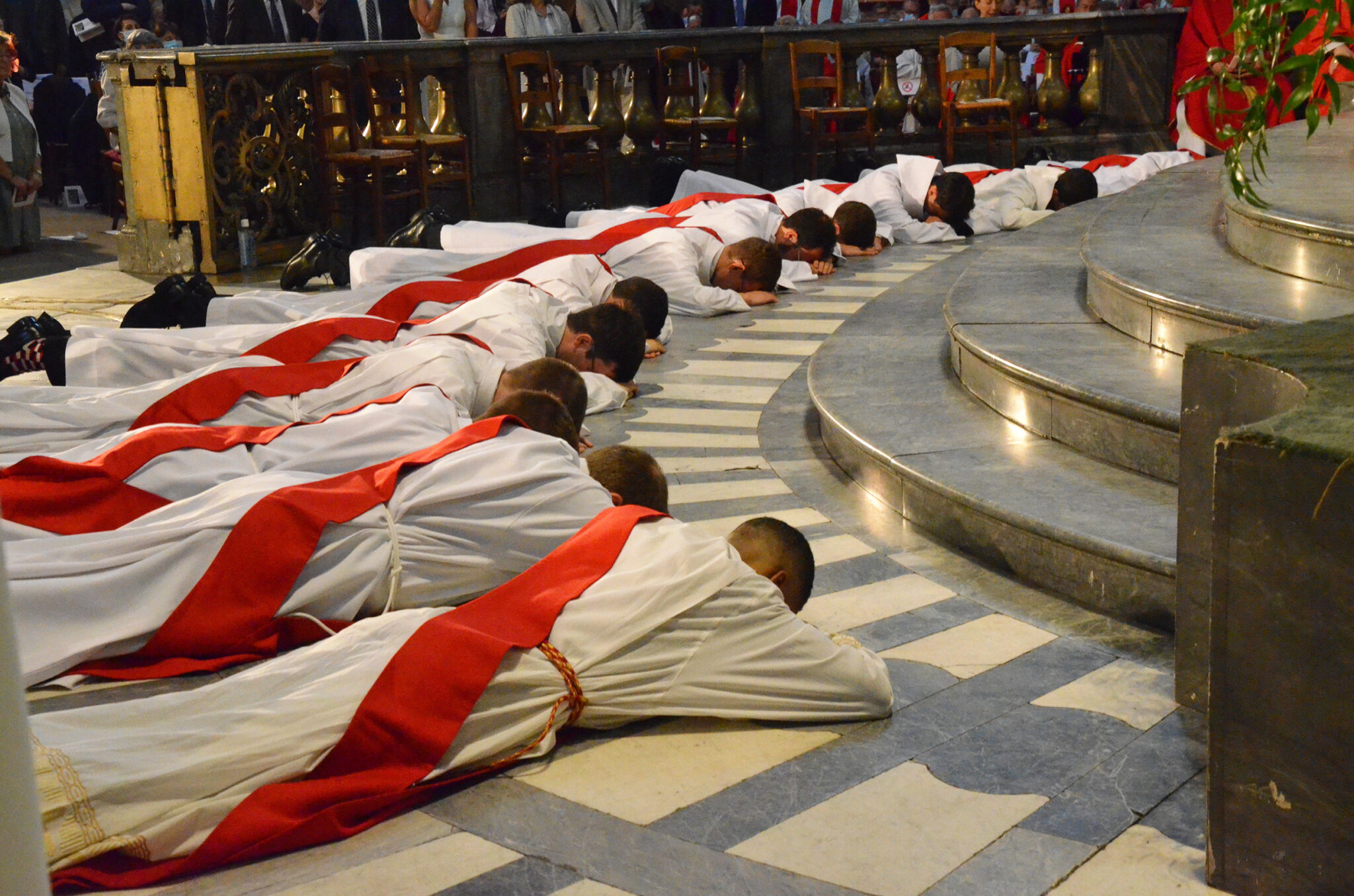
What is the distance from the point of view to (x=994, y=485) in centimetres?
421

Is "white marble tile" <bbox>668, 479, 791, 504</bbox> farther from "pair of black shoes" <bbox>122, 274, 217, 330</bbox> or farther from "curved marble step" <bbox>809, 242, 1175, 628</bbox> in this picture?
"pair of black shoes" <bbox>122, 274, 217, 330</bbox>

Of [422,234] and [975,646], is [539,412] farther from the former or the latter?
[422,234]

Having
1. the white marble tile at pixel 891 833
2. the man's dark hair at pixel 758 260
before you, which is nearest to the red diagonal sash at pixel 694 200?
the man's dark hair at pixel 758 260

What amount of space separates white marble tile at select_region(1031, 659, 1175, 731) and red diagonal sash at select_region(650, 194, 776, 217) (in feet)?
18.8

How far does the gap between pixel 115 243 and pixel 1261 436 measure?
989 cm

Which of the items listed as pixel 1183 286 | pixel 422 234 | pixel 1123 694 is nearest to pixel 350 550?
pixel 1123 694

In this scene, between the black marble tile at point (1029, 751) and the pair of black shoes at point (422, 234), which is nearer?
the black marble tile at point (1029, 751)

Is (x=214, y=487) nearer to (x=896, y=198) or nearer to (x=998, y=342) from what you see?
(x=998, y=342)

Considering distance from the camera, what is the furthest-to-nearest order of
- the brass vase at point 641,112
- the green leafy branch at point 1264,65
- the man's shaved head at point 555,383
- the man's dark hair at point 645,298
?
the brass vase at point 641,112 < the man's dark hair at point 645,298 < the man's shaved head at point 555,383 < the green leafy branch at point 1264,65

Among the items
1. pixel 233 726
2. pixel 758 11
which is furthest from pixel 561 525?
pixel 758 11

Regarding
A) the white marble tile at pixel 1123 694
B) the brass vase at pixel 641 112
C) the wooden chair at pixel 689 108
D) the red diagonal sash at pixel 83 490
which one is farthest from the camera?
the brass vase at pixel 641 112

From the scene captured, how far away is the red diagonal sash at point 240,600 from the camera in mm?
3371

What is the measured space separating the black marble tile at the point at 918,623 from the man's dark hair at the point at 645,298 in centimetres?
293

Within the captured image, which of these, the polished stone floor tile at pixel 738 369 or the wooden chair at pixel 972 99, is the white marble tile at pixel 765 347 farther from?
the wooden chair at pixel 972 99
